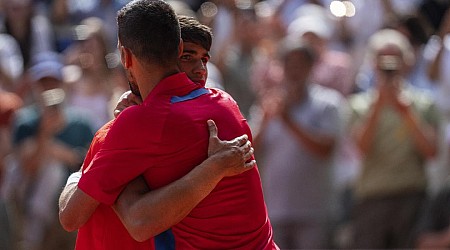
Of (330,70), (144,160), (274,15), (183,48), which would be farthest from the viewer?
(274,15)

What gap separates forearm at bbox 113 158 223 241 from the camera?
3732 mm

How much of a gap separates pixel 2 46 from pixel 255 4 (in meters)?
3.05

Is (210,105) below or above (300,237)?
above

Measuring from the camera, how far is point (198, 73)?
165 inches

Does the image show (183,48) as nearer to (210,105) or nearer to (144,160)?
(210,105)

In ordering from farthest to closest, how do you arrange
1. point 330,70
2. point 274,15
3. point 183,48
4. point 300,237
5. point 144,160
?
point 274,15, point 330,70, point 300,237, point 183,48, point 144,160

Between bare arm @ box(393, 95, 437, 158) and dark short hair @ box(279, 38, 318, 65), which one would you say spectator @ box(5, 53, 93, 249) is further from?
bare arm @ box(393, 95, 437, 158)

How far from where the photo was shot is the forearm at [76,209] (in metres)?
3.82

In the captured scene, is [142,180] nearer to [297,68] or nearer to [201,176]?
[201,176]

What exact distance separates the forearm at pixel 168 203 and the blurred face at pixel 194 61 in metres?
0.52

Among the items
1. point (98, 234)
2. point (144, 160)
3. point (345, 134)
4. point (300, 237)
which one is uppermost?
point (144, 160)

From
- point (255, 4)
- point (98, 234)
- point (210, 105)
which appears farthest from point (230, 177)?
point (255, 4)

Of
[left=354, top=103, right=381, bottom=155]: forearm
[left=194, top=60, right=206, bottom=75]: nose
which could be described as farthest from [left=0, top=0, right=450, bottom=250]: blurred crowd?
[left=194, top=60, right=206, bottom=75]: nose

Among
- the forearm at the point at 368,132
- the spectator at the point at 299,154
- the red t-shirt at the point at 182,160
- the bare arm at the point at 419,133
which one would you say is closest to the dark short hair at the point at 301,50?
the spectator at the point at 299,154
